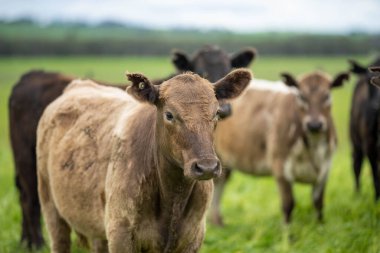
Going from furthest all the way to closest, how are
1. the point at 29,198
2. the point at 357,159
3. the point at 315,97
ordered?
the point at 357,159 → the point at 315,97 → the point at 29,198

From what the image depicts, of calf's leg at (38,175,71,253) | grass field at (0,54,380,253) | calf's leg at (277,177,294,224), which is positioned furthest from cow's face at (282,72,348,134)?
calf's leg at (38,175,71,253)

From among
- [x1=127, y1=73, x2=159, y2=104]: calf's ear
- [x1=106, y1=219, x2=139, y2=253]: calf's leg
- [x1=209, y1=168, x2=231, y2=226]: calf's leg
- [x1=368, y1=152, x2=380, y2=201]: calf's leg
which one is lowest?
[x1=209, y1=168, x2=231, y2=226]: calf's leg

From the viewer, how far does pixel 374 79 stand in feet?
19.4

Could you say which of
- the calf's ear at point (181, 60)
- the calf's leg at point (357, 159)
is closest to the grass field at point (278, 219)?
the calf's leg at point (357, 159)

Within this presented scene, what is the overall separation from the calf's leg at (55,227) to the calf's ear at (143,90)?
6.62ft

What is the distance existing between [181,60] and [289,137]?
1990mm

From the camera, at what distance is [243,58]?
29.9 ft

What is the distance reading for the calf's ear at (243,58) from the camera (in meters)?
9.05

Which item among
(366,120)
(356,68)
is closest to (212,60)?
(356,68)

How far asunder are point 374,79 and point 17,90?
175 inches

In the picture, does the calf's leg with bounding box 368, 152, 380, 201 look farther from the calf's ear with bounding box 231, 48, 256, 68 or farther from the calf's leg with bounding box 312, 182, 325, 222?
the calf's ear with bounding box 231, 48, 256, 68

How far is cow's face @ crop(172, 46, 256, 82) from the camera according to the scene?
348 inches

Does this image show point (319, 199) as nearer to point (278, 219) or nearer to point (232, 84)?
point (278, 219)

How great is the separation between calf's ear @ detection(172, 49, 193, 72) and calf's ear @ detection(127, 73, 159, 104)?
475 centimetres
